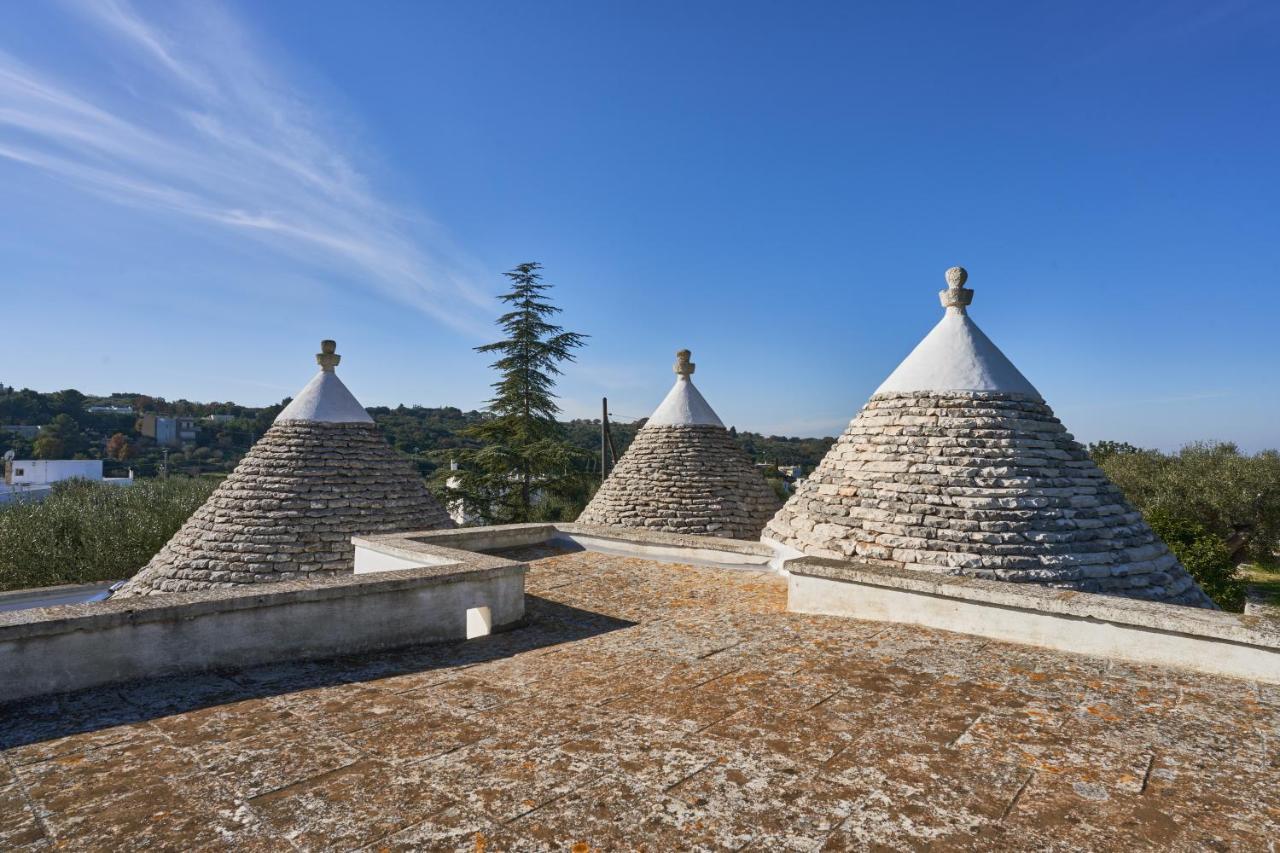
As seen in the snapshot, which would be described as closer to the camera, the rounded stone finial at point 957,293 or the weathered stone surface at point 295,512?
the rounded stone finial at point 957,293

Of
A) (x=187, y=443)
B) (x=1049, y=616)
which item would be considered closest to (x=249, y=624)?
(x=1049, y=616)

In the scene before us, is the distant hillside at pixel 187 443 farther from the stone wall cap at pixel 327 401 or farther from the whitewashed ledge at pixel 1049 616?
the whitewashed ledge at pixel 1049 616

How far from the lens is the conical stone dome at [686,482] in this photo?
1288cm

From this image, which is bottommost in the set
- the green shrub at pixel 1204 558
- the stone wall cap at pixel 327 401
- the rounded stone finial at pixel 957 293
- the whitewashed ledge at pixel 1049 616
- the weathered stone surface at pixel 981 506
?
the green shrub at pixel 1204 558

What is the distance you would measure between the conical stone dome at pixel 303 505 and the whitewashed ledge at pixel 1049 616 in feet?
23.8

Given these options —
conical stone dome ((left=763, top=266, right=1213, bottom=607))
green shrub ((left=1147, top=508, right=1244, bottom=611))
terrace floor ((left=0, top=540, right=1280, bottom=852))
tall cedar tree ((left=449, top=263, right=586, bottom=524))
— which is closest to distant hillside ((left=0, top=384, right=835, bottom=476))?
tall cedar tree ((left=449, top=263, right=586, bottom=524))

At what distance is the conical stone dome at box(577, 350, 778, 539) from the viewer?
12.9 m

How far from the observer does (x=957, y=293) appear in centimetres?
879

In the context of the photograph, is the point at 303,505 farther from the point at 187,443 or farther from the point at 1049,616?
the point at 187,443

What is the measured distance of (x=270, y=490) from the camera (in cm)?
1074

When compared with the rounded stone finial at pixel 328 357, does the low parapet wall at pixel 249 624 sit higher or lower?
lower

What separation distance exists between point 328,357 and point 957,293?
9790mm

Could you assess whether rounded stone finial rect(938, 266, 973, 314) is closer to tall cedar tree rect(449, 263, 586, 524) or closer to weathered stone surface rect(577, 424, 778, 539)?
weathered stone surface rect(577, 424, 778, 539)

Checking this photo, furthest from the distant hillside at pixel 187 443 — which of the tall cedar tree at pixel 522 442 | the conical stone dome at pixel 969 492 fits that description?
the conical stone dome at pixel 969 492
